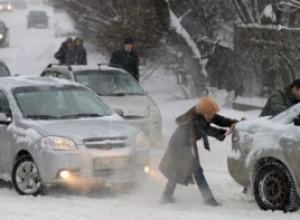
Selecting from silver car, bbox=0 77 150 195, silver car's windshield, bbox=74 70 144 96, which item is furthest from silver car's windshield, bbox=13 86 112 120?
silver car's windshield, bbox=74 70 144 96

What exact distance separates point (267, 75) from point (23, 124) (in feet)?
27.7

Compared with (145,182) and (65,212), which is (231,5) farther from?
(65,212)

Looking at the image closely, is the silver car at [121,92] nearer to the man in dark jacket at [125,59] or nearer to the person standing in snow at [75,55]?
the man in dark jacket at [125,59]

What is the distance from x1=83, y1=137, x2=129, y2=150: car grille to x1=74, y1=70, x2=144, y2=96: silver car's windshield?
14.4ft

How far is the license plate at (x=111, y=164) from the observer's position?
8.98 m

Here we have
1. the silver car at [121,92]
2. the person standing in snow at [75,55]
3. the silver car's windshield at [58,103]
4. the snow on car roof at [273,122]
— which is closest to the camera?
the snow on car roof at [273,122]

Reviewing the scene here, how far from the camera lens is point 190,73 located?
21.7 metres

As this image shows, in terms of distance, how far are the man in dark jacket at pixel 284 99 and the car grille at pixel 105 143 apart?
1.78 m

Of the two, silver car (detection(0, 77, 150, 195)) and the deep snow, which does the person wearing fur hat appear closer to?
the deep snow

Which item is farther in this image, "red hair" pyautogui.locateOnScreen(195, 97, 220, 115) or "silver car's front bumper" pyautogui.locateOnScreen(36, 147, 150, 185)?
"silver car's front bumper" pyautogui.locateOnScreen(36, 147, 150, 185)

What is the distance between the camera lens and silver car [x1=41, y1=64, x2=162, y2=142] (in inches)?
514

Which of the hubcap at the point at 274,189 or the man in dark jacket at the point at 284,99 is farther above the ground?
the man in dark jacket at the point at 284,99

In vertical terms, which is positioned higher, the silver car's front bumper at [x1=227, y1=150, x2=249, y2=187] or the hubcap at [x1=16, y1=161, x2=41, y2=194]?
the silver car's front bumper at [x1=227, y1=150, x2=249, y2=187]

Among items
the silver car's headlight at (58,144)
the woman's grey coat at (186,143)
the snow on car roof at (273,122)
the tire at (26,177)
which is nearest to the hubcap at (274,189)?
the snow on car roof at (273,122)
